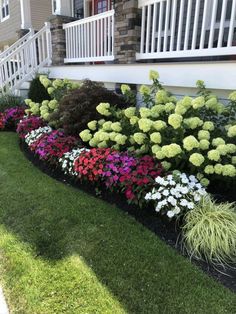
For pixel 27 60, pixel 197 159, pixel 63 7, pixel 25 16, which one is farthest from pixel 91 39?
pixel 25 16

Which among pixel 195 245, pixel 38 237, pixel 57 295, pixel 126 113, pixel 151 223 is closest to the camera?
pixel 57 295

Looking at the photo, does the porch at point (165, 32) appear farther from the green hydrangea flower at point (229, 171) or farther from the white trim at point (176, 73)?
the green hydrangea flower at point (229, 171)

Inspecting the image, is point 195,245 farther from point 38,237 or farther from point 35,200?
point 35,200

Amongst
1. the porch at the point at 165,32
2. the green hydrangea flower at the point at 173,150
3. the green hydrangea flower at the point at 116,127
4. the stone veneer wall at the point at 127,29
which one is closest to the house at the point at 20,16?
the porch at the point at 165,32

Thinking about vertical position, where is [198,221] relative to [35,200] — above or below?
above

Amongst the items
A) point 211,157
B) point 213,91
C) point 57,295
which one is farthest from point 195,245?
point 213,91

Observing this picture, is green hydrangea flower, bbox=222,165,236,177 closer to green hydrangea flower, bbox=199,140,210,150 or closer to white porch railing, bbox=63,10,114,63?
green hydrangea flower, bbox=199,140,210,150

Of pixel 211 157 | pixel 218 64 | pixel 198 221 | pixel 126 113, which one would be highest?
pixel 218 64

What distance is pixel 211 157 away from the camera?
280cm

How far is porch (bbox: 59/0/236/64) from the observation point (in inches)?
152

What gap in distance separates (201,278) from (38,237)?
1424 millimetres

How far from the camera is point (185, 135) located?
3291 millimetres

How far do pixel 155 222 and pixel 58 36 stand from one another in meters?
5.98

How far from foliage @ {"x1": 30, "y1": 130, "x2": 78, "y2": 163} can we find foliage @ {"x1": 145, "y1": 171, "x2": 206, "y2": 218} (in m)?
1.77
